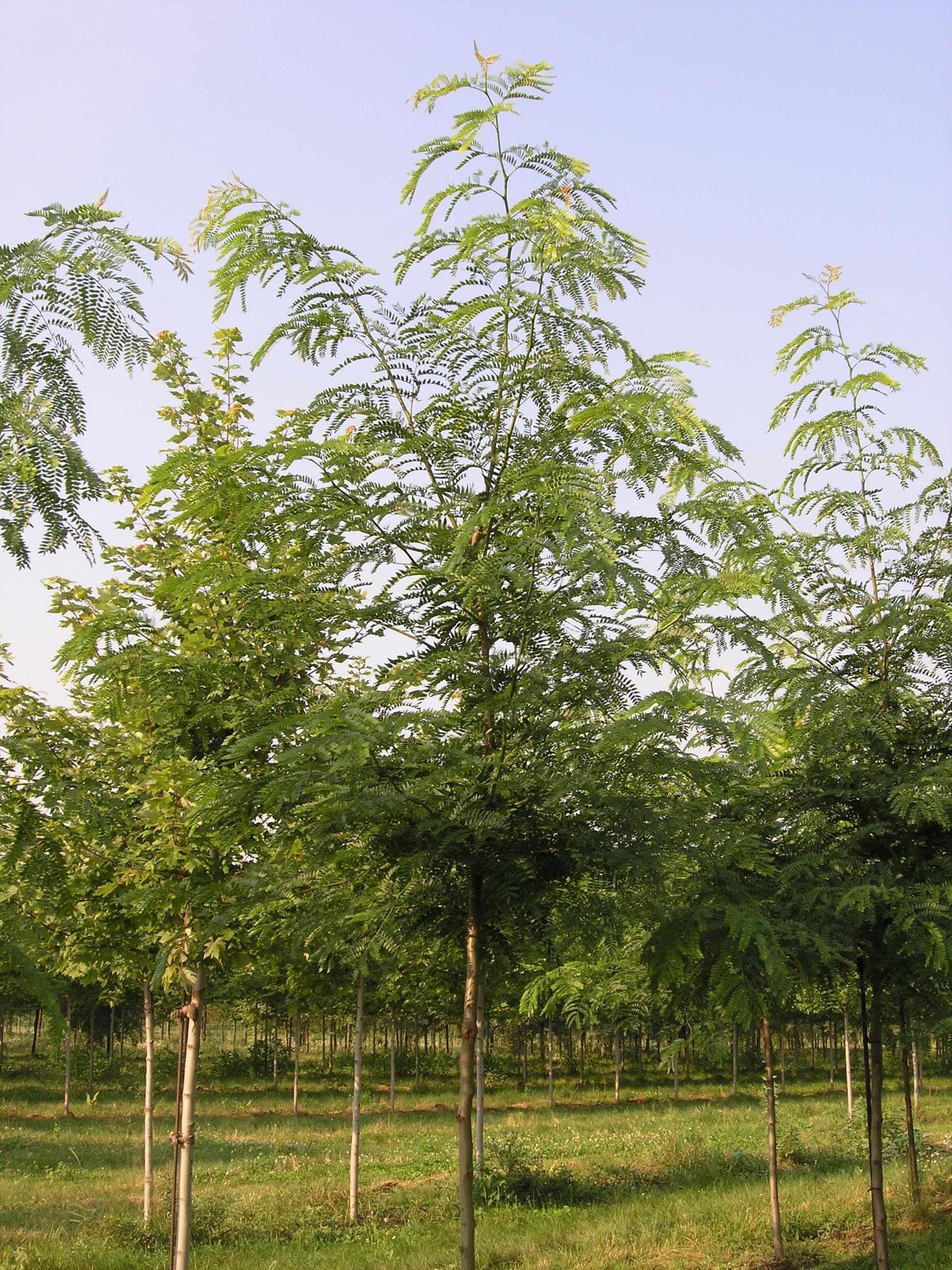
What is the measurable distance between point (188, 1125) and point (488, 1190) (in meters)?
6.91

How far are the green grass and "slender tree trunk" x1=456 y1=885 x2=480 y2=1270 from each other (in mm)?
4531

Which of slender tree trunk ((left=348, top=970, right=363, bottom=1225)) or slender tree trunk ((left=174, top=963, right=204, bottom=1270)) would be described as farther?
slender tree trunk ((left=348, top=970, right=363, bottom=1225))

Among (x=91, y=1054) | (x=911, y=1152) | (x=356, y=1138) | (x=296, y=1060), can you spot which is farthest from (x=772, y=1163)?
(x=91, y=1054)

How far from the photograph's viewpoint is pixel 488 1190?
12.5 meters

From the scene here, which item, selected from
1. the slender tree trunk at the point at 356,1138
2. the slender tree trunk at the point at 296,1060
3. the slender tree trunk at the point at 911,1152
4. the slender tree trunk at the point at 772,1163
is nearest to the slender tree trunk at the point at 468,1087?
the slender tree trunk at the point at 772,1163

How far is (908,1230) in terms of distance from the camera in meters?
9.73

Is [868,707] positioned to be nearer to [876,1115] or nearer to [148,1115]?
[876,1115]

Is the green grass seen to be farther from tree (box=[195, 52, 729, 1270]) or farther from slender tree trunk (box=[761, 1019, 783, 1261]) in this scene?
tree (box=[195, 52, 729, 1270])

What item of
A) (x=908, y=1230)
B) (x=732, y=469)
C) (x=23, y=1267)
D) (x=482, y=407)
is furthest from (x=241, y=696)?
(x=908, y=1230)

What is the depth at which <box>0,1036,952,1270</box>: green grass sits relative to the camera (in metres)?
9.37

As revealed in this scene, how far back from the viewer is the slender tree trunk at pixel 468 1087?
4.65m

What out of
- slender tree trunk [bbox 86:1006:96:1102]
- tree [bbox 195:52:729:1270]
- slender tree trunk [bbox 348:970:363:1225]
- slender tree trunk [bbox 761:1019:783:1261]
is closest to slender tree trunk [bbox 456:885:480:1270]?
tree [bbox 195:52:729:1270]

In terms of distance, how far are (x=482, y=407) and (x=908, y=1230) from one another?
9375 mm

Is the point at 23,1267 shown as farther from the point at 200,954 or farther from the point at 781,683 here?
the point at 781,683
